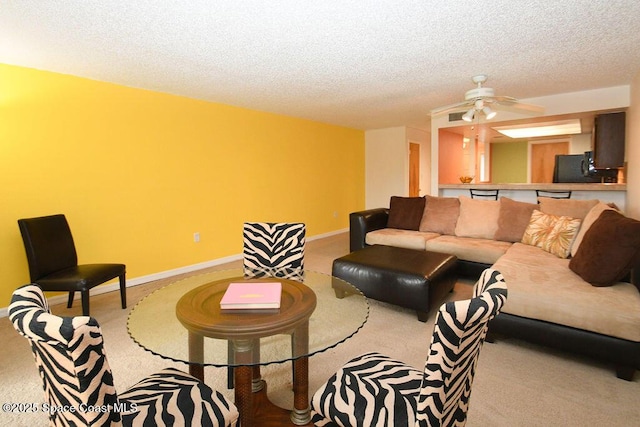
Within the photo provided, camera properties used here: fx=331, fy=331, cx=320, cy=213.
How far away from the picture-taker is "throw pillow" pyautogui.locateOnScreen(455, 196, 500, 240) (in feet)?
13.1

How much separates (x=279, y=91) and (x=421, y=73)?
1648 mm

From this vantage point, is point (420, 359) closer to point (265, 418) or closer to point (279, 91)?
point (265, 418)

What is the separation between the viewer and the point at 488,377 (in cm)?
201

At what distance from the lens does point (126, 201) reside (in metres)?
3.72

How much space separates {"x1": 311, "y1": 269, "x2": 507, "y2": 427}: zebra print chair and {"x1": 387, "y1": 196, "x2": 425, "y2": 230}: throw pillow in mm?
3239

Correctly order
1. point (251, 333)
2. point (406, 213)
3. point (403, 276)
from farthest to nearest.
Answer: point (406, 213)
point (403, 276)
point (251, 333)

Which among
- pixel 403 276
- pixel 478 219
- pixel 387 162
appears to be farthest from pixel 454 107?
pixel 387 162

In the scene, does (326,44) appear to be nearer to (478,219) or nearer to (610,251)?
(610,251)

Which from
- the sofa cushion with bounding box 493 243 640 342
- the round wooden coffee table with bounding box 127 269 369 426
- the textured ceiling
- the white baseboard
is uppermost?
the textured ceiling

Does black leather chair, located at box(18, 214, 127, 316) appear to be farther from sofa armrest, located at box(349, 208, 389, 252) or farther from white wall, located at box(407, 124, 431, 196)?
white wall, located at box(407, 124, 431, 196)

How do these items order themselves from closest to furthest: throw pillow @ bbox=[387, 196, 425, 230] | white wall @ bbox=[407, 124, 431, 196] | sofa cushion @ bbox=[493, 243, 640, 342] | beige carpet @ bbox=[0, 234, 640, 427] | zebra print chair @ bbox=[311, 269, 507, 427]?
1. zebra print chair @ bbox=[311, 269, 507, 427]
2. beige carpet @ bbox=[0, 234, 640, 427]
3. sofa cushion @ bbox=[493, 243, 640, 342]
4. throw pillow @ bbox=[387, 196, 425, 230]
5. white wall @ bbox=[407, 124, 431, 196]

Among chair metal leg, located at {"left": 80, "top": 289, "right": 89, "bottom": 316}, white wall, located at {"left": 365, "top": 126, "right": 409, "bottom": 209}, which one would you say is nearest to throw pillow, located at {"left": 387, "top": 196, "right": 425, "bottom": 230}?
white wall, located at {"left": 365, "top": 126, "right": 409, "bottom": 209}

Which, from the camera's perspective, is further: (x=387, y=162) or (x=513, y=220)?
(x=387, y=162)

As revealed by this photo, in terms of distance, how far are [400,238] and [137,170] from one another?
3.20 meters
